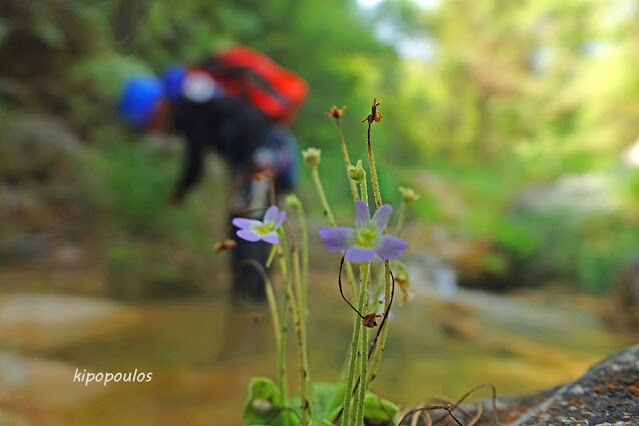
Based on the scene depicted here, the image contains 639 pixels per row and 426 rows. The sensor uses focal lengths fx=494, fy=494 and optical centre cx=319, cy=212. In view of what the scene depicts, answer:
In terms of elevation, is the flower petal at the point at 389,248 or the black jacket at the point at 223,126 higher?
the black jacket at the point at 223,126

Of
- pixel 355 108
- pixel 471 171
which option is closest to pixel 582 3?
pixel 471 171

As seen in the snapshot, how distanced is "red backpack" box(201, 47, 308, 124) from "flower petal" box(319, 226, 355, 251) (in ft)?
5.25

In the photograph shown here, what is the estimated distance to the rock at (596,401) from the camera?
424 millimetres

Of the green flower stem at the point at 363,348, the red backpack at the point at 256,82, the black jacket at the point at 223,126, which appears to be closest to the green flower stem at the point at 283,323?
the green flower stem at the point at 363,348

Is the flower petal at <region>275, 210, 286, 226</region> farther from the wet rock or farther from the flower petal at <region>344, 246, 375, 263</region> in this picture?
the wet rock

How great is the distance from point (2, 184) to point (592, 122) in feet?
18.4

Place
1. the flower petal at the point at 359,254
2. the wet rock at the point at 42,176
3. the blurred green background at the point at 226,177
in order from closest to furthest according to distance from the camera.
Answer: the flower petal at the point at 359,254 < the blurred green background at the point at 226,177 < the wet rock at the point at 42,176

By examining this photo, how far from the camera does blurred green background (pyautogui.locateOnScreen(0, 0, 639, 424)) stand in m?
2.33

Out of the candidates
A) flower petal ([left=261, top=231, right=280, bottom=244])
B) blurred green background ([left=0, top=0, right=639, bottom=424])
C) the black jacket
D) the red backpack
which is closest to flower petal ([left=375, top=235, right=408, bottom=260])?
flower petal ([left=261, top=231, right=280, bottom=244])

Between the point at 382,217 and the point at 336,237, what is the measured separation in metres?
0.04

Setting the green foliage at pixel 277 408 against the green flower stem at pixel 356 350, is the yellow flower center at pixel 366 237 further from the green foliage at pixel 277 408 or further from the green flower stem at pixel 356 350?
the green foliage at pixel 277 408

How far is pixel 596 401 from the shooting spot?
18.0 inches

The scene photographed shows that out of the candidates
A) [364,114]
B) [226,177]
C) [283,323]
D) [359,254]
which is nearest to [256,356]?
[283,323]

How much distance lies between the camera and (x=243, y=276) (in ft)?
5.68
